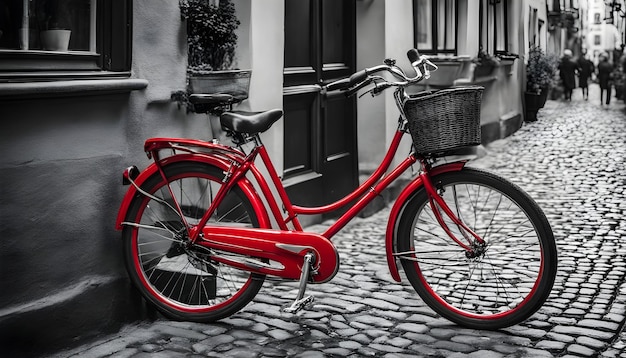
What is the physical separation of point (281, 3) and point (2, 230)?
11.2 feet

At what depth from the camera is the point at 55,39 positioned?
162 inches

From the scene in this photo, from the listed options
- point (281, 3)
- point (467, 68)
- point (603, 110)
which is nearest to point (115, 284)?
point (281, 3)

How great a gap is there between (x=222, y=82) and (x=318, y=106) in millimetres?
2335

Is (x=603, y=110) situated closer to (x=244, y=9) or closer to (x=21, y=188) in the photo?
(x=244, y=9)

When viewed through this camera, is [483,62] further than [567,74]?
No

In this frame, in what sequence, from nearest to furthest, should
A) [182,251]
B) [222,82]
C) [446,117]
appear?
[446,117], [182,251], [222,82]

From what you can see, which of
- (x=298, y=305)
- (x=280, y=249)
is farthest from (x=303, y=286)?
(x=280, y=249)

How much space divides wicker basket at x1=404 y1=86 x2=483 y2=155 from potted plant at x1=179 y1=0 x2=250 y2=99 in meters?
1.46

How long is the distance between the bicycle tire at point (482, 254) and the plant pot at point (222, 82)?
1359 millimetres

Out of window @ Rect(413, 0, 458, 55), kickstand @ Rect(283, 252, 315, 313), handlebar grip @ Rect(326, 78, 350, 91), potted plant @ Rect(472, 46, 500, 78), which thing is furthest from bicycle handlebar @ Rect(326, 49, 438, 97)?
potted plant @ Rect(472, 46, 500, 78)

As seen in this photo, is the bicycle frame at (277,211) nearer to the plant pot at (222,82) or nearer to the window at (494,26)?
the plant pot at (222,82)

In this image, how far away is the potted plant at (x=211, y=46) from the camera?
5051mm

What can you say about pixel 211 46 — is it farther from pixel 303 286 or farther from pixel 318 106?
pixel 318 106

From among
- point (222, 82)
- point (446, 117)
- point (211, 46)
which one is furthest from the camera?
point (211, 46)
